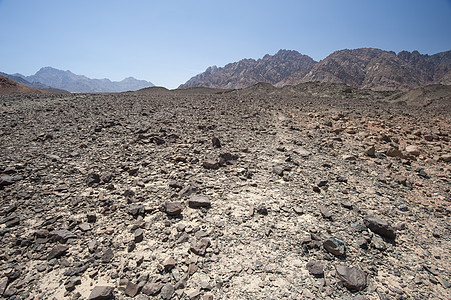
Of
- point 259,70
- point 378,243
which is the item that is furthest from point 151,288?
point 259,70

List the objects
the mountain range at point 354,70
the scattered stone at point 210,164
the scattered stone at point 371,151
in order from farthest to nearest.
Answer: the mountain range at point 354,70
the scattered stone at point 371,151
the scattered stone at point 210,164

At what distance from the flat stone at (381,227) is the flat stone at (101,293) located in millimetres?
4193

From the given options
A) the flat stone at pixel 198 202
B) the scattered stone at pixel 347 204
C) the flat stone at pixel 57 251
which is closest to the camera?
the flat stone at pixel 57 251

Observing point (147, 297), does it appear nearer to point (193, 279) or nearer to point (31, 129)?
point (193, 279)

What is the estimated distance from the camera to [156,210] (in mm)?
3959

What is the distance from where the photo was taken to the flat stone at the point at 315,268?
279cm

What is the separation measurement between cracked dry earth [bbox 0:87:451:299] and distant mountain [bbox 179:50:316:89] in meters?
146

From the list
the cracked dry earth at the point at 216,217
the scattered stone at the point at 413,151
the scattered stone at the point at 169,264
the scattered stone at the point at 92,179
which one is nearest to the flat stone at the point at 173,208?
the cracked dry earth at the point at 216,217

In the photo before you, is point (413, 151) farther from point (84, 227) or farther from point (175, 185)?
point (84, 227)

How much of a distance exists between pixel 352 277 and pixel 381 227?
4.60 feet

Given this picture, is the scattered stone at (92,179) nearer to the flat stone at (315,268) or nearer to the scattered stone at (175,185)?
the scattered stone at (175,185)

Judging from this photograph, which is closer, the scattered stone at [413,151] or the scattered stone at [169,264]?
the scattered stone at [169,264]

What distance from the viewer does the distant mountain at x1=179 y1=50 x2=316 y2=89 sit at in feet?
511

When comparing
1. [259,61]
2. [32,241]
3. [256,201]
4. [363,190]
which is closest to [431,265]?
[363,190]
